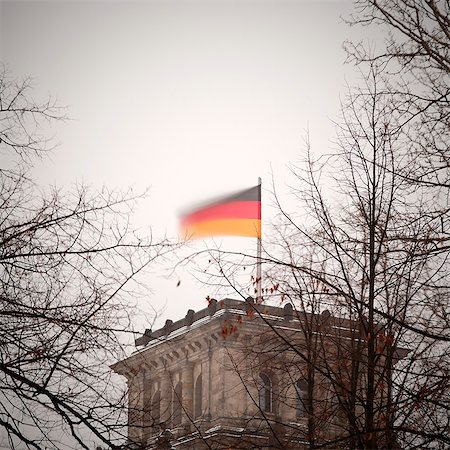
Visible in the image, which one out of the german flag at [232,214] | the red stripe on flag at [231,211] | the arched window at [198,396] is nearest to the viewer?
the german flag at [232,214]

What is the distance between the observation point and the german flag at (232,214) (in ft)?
143

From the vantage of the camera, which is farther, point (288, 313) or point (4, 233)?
point (288, 313)

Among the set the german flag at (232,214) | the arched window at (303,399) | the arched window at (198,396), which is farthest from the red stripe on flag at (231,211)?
the arched window at (198,396)

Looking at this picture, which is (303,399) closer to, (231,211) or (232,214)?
(232,214)

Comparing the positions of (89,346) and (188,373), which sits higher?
(188,373)

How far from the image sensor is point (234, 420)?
5531 centimetres

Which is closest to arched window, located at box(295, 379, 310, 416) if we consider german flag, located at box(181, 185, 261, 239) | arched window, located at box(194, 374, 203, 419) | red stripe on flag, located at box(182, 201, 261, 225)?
arched window, located at box(194, 374, 203, 419)

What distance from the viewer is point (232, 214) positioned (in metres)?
45.1

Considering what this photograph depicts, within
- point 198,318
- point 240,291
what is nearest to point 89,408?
point 240,291

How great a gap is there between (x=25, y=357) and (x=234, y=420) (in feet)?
152

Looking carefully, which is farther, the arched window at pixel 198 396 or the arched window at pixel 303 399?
the arched window at pixel 198 396

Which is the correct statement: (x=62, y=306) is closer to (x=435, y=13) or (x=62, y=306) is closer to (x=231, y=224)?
(x=435, y=13)

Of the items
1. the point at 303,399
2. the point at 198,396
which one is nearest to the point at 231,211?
the point at 198,396

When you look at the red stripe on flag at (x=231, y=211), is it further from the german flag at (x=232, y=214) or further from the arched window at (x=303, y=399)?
the arched window at (x=303, y=399)
